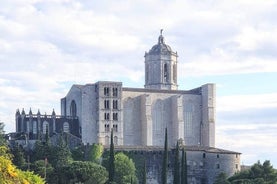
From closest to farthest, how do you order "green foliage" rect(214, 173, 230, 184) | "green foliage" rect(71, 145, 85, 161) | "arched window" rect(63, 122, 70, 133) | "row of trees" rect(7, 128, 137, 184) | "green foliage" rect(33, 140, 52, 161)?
"row of trees" rect(7, 128, 137, 184), "green foliage" rect(214, 173, 230, 184), "green foliage" rect(33, 140, 52, 161), "green foliage" rect(71, 145, 85, 161), "arched window" rect(63, 122, 70, 133)

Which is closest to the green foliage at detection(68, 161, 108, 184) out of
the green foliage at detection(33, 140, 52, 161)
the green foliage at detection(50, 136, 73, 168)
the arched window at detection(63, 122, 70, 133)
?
the green foliage at detection(50, 136, 73, 168)

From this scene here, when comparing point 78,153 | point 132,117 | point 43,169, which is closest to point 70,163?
point 43,169

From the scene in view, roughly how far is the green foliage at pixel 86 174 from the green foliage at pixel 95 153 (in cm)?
1376

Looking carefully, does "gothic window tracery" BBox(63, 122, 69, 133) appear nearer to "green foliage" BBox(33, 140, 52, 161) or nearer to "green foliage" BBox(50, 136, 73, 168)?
"green foliage" BBox(33, 140, 52, 161)

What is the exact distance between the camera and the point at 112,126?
11150 centimetres

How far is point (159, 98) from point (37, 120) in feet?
61.6

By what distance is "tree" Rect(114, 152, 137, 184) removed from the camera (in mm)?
A: 91625

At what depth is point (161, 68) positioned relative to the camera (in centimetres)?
12875

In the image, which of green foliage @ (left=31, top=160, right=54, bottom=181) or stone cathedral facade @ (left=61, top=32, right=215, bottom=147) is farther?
stone cathedral facade @ (left=61, top=32, right=215, bottom=147)

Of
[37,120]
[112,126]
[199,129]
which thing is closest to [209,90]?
[199,129]

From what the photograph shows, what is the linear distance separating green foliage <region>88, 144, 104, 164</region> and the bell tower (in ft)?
102

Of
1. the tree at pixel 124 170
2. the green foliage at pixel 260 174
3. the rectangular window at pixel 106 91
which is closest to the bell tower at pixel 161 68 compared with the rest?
the rectangular window at pixel 106 91

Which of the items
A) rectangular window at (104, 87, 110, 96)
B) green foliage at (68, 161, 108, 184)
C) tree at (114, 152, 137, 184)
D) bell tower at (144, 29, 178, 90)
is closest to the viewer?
green foliage at (68, 161, 108, 184)

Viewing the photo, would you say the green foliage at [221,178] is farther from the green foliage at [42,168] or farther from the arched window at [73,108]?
the arched window at [73,108]
